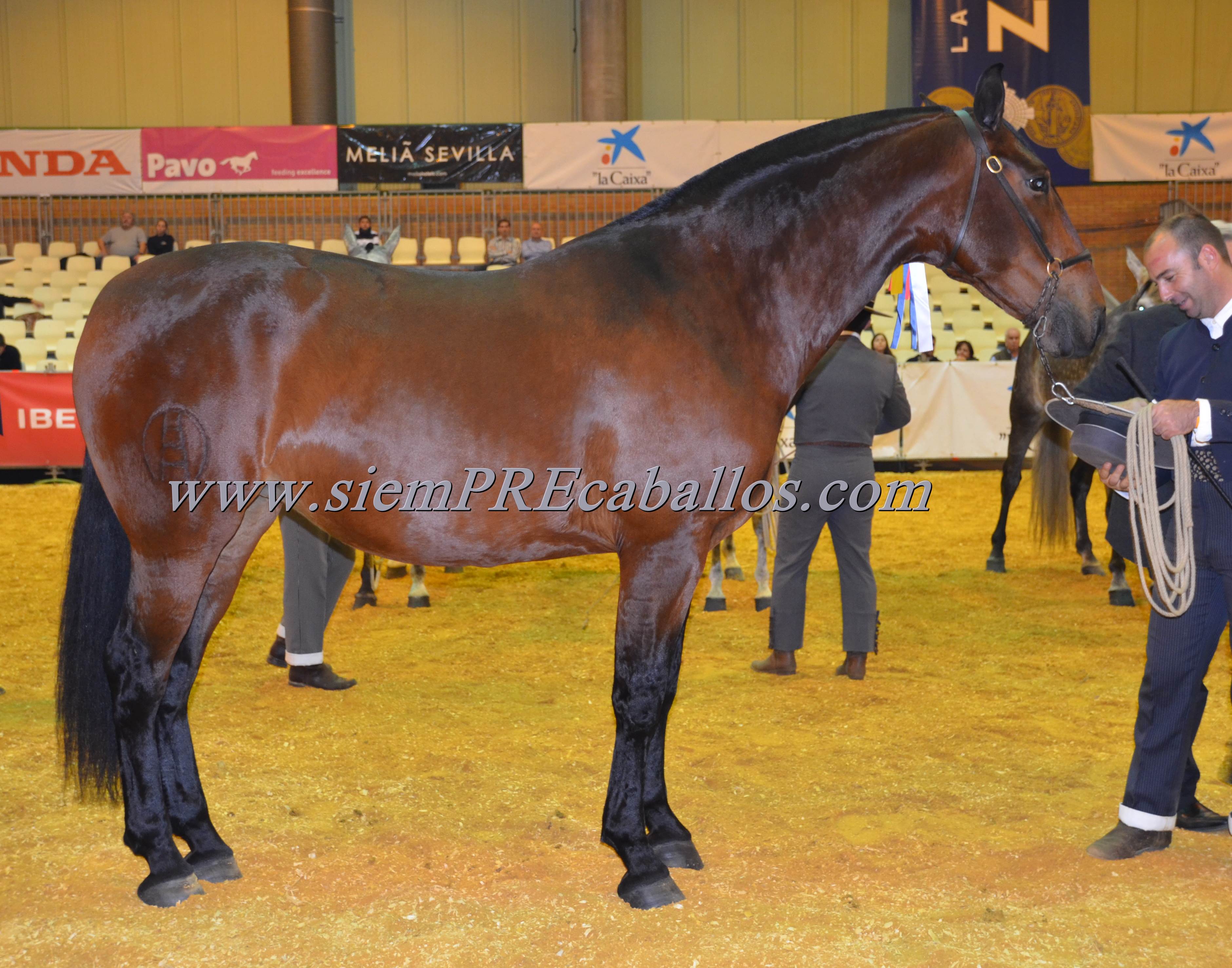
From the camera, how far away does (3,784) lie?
3.86 metres

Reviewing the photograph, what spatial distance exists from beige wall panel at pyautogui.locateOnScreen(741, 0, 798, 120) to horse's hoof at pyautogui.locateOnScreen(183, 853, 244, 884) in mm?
18529

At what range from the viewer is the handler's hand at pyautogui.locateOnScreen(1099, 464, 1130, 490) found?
10.4 feet

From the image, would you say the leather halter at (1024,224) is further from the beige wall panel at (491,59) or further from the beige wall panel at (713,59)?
the beige wall panel at (491,59)

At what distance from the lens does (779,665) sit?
5.45 m

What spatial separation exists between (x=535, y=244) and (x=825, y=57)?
283 inches

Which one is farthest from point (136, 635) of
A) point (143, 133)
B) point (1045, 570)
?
point (143, 133)

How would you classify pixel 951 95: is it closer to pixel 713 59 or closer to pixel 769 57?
pixel 769 57

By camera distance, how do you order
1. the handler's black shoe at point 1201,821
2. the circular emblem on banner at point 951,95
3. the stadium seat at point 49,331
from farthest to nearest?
the circular emblem on banner at point 951,95
the stadium seat at point 49,331
the handler's black shoe at point 1201,821

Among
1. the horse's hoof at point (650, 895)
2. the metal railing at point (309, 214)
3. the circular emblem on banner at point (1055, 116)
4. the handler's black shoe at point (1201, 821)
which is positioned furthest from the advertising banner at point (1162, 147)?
the horse's hoof at point (650, 895)

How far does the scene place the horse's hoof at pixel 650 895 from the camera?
295 cm

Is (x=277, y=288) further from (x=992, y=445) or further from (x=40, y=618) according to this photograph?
(x=992, y=445)

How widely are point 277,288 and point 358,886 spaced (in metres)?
1.81

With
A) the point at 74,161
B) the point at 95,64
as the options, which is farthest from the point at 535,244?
the point at 95,64

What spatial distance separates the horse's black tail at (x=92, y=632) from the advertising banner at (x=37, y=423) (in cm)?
979
